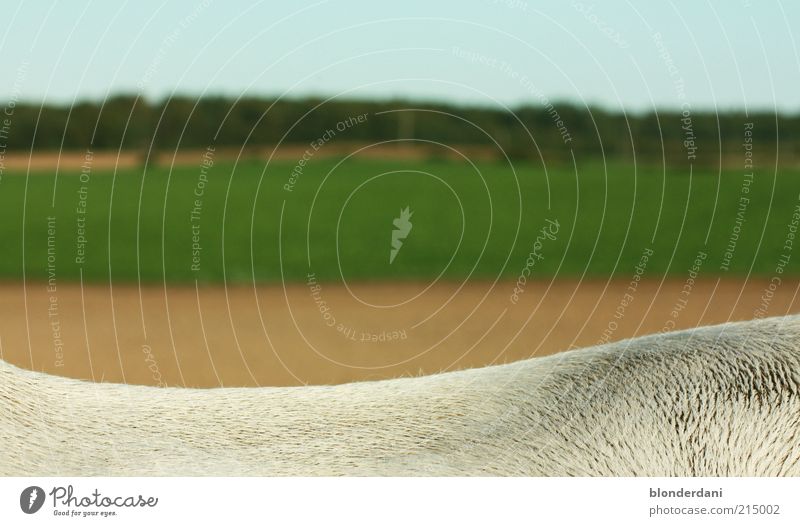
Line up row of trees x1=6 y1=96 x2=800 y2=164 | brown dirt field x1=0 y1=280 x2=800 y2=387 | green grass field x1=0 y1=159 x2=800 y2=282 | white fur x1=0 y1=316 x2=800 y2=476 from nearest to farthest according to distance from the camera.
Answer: white fur x1=0 y1=316 x2=800 y2=476 → brown dirt field x1=0 y1=280 x2=800 y2=387 → row of trees x1=6 y1=96 x2=800 y2=164 → green grass field x1=0 y1=159 x2=800 y2=282

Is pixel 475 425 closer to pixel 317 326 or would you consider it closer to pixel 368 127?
pixel 317 326

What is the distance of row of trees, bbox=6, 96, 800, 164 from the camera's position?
21.8ft

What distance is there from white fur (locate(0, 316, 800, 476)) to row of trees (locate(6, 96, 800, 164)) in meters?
3.92

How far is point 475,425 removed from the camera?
4.11 feet

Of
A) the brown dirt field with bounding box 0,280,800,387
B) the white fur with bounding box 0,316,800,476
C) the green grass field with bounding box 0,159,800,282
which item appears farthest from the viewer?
the green grass field with bounding box 0,159,800,282

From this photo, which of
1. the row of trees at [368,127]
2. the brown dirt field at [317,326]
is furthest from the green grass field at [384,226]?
the row of trees at [368,127]
